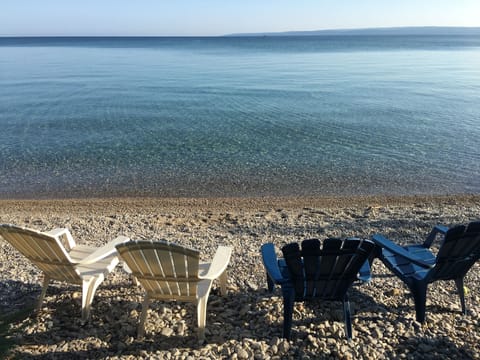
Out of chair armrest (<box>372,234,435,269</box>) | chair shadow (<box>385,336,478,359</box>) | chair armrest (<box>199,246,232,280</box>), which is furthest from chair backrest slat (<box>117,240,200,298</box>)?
chair armrest (<box>372,234,435,269</box>)

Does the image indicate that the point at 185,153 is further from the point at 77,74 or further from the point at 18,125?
the point at 77,74

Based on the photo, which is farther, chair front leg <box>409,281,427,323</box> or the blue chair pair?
chair front leg <box>409,281,427,323</box>

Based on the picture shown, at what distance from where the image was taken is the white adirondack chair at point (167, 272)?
3.93m

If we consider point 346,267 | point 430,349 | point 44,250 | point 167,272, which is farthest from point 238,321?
point 44,250

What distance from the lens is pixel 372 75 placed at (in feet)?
128

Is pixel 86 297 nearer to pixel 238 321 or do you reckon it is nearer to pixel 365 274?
pixel 238 321

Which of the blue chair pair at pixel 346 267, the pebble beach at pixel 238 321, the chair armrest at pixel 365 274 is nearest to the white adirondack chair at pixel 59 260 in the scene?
the pebble beach at pixel 238 321

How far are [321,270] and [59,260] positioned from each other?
2.62m

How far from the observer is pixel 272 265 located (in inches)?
187

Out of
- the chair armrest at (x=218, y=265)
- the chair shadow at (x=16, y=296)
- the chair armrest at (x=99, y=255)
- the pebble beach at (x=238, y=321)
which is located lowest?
the chair shadow at (x=16, y=296)

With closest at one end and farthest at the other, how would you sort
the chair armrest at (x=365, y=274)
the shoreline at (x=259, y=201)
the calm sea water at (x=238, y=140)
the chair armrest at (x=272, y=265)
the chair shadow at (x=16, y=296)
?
the chair armrest at (x=272, y=265) → the chair armrest at (x=365, y=274) → the chair shadow at (x=16, y=296) → the shoreline at (x=259, y=201) → the calm sea water at (x=238, y=140)

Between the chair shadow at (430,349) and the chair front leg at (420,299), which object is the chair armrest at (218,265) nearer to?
the chair shadow at (430,349)

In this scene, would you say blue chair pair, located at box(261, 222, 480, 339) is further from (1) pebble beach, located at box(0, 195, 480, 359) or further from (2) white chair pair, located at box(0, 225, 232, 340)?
(2) white chair pair, located at box(0, 225, 232, 340)

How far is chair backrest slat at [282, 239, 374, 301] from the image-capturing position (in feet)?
13.3
